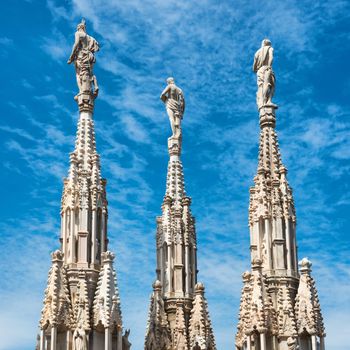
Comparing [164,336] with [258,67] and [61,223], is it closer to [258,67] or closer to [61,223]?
[61,223]

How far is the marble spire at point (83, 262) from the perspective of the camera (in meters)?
34.8

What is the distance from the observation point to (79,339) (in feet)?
113

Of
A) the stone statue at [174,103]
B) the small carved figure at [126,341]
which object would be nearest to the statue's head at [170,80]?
the stone statue at [174,103]

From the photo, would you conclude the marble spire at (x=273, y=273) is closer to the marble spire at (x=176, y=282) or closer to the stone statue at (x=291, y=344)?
the stone statue at (x=291, y=344)

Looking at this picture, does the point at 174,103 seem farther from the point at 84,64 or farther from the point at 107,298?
the point at 107,298

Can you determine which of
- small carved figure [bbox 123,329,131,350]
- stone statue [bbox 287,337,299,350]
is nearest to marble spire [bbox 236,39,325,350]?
stone statue [bbox 287,337,299,350]

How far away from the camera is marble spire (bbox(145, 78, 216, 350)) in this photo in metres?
39.9

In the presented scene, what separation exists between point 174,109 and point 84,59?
653 cm

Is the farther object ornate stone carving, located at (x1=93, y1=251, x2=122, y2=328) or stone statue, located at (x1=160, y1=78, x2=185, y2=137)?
stone statue, located at (x1=160, y1=78, x2=185, y2=137)

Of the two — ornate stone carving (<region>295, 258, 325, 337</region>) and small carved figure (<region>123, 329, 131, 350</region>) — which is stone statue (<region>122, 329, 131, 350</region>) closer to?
small carved figure (<region>123, 329, 131, 350</region>)

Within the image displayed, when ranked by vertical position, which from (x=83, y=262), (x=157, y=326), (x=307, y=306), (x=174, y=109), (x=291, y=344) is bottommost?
(x=291, y=344)

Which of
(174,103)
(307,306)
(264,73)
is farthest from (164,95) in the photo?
(307,306)

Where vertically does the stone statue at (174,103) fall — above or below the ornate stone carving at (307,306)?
above

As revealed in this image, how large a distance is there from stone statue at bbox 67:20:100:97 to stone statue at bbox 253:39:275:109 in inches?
310
